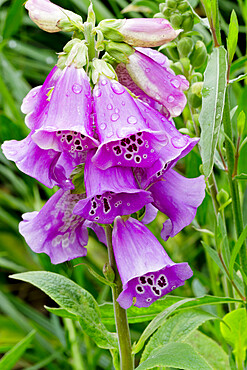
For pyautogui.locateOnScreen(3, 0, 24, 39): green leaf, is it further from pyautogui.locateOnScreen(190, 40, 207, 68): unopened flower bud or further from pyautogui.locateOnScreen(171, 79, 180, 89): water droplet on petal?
pyautogui.locateOnScreen(171, 79, 180, 89): water droplet on petal

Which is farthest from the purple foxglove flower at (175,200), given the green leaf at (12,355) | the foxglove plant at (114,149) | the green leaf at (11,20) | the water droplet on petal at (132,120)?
the green leaf at (11,20)

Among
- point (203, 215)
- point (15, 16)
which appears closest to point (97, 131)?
point (203, 215)

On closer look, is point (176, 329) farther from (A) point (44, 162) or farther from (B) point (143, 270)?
(A) point (44, 162)

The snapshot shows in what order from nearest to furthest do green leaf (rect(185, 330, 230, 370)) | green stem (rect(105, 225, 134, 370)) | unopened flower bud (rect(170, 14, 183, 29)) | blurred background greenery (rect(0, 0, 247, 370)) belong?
green stem (rect(105, 225, 134, 370))
unopened flower bud (rect(170, 14, 183, 29))
green leaf (rect(185, 330, 230, 370))
blurred background greenery (rect(0, 0, 247, 370))

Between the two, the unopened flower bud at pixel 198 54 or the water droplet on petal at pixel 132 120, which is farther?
the unopened flower bud at pixel 198 54

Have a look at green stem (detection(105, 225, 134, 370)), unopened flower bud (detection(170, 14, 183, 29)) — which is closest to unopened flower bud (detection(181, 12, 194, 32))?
unopened flower bud (detection(170, 14, 183, 29))

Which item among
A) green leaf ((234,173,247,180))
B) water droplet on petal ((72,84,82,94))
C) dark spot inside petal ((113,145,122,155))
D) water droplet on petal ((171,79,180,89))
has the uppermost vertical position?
water droplet on petal ((72,84,82,94))

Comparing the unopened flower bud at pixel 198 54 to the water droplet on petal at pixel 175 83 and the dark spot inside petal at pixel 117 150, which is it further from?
the dark spot inside petal at pixel 117 150
